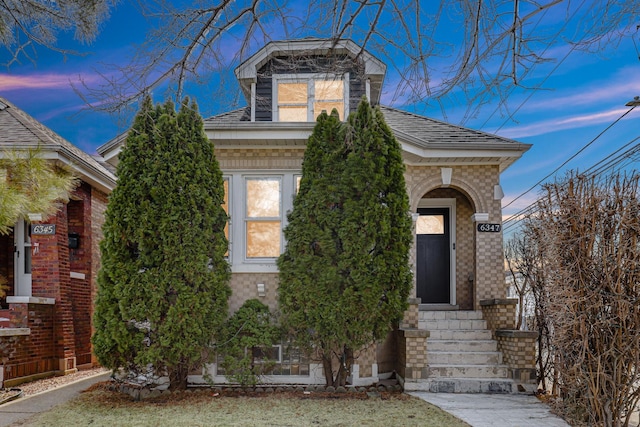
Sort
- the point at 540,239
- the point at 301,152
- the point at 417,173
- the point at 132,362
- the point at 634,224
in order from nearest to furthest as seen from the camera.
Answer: the point at 634,224
the point at 540,239
the point at 132,362
the point at 301,152
the point at 417,173

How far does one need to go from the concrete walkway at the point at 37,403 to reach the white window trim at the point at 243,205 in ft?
9.91

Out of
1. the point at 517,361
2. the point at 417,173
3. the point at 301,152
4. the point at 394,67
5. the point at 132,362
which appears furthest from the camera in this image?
the point at 417,173

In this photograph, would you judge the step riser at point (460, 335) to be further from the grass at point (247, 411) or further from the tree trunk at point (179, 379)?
the tree trunk at point (179, 379)

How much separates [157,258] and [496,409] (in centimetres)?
486

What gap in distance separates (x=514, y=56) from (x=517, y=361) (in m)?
5.08

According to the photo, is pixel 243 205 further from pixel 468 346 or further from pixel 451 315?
pixel 468 346

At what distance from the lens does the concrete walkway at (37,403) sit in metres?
5.73

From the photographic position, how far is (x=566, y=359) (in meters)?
5.48

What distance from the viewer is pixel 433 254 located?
952 cm

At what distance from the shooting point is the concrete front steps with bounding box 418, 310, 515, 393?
7.02 metres

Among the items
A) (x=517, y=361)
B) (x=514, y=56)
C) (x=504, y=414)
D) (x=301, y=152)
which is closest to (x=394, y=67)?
(x=514, y=56)

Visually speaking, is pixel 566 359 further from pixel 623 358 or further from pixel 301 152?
pixel 301 152

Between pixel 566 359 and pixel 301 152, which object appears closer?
pixel 566 359

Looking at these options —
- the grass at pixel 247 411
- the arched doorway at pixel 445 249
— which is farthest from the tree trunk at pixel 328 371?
the arched doorway at pixel 445 249
